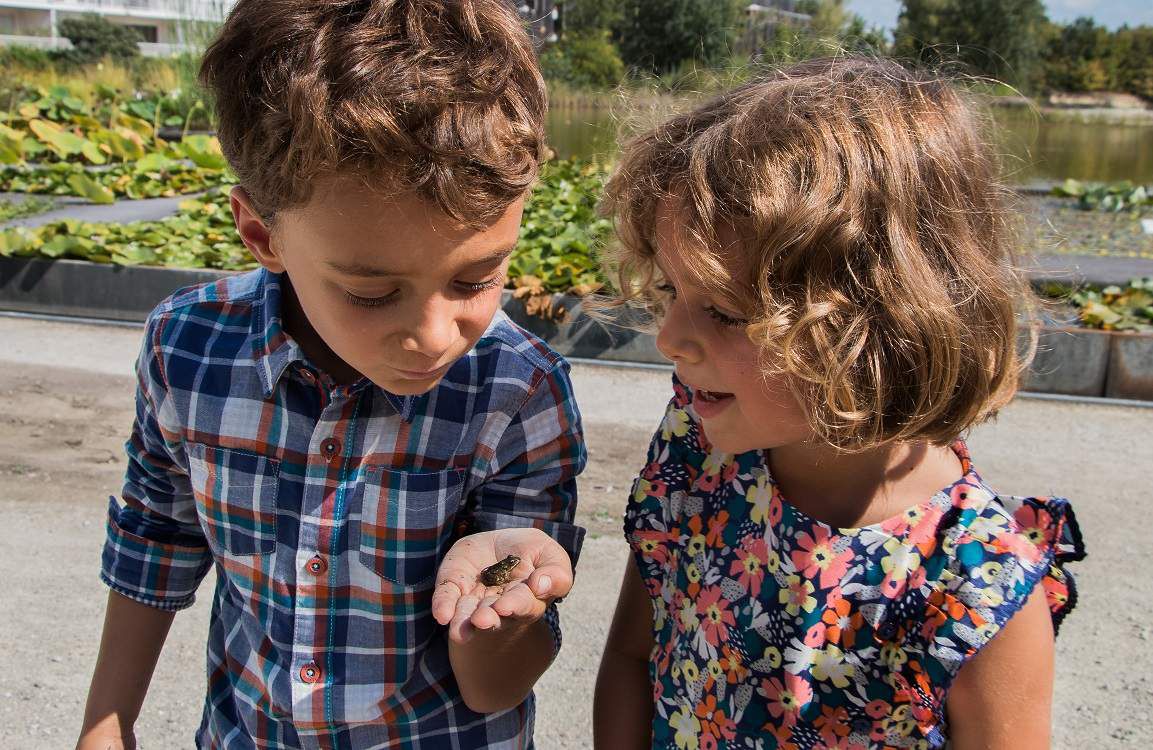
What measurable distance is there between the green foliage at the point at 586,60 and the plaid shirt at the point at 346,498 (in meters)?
16.6

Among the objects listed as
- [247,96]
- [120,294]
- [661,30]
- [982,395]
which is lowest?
[120,294]

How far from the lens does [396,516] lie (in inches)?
51.7

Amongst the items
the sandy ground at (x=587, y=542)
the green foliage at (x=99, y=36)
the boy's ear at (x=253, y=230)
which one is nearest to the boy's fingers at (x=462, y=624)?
the boy's ear at (x=253, y=230)

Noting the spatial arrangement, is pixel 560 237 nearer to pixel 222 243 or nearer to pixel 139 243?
pixel 222 243

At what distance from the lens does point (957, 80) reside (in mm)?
1411

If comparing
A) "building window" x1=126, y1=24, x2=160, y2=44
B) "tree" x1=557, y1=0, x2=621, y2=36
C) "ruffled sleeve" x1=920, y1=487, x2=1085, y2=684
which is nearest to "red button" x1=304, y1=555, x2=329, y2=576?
"ruffled sleeve" x1=920, y1=487, x2=1085, y2=684

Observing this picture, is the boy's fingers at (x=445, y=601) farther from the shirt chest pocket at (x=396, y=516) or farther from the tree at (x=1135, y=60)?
the tree at (x=1135, y=60)

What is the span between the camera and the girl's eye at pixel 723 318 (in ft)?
4.09

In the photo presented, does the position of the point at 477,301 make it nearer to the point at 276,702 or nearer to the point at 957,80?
the point at 276,702

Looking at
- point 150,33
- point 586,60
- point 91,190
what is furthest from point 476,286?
point 150,33

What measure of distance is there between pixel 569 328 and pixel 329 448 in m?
3.40

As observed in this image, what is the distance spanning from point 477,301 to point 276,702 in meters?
0.60

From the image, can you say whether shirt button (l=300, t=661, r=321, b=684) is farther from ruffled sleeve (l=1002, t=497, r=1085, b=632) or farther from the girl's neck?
ruffled sleeve (l=1002, t=497, r=1085, b=632)

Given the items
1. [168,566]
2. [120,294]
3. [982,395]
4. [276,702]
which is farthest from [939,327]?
[120,294]
